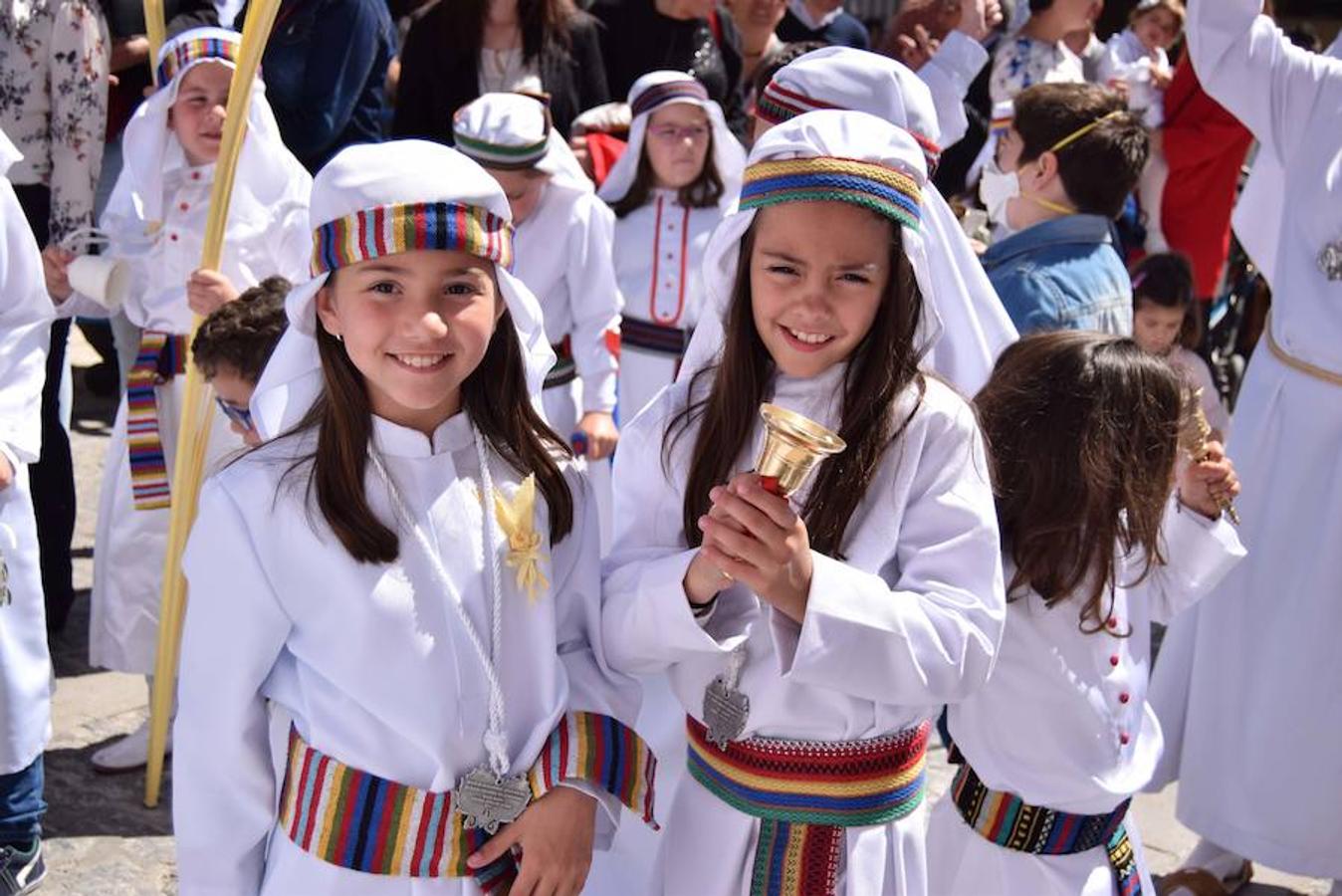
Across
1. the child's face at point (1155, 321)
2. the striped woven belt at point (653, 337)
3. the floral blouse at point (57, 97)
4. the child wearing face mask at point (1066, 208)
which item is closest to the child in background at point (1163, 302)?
the child's face at point (1155, 321)

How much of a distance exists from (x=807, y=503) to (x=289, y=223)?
2.61m

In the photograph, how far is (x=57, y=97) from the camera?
4.95 m

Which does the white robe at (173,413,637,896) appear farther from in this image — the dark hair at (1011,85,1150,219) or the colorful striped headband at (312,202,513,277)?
the dark hair at (1011,85,1150,219)

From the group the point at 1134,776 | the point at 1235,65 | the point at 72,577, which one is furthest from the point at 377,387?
the point at 72,577

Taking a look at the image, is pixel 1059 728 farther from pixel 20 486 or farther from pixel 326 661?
pixel 20 486

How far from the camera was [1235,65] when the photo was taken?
159 inches

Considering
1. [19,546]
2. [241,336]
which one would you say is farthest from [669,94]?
[19,546]

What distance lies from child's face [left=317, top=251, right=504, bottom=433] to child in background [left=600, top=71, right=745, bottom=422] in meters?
3.25

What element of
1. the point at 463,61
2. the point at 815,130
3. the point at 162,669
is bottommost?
the point at 162,669

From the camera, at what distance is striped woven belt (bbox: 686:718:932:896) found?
8.09 feet

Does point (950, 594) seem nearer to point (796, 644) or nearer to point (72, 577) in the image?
point (796, 644)

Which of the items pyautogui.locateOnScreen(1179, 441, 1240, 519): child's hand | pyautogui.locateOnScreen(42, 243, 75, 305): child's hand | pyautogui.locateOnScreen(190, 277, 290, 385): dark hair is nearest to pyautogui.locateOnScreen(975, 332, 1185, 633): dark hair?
pyautogui.locateOnScreen(1179, 441, 1240, 519): child's hand

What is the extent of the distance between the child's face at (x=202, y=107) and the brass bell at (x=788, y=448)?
2.96m

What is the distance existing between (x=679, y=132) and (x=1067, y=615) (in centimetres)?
315
